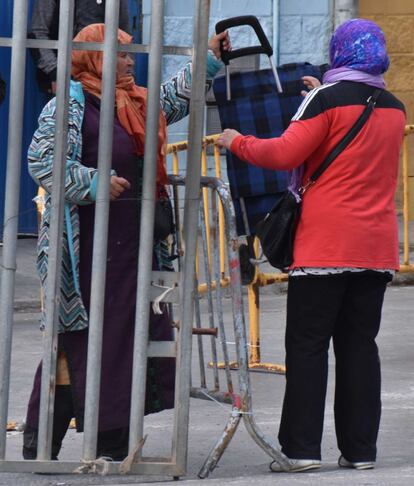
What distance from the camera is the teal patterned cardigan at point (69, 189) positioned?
186 inches

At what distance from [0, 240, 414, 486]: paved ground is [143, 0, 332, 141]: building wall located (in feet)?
11.3

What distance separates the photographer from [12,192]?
457cm

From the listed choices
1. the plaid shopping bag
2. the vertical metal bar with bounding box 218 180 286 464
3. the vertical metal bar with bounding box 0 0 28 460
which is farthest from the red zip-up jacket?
the plaid shopping bag

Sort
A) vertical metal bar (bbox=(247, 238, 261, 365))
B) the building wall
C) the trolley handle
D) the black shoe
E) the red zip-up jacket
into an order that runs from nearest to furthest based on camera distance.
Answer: the red zip-up jacket < the black shoe < the trolley handle < vertical metal bar (bbox=(247, 238, 261, 365)) < the building wall

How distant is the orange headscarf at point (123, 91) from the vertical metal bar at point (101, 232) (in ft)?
0.85

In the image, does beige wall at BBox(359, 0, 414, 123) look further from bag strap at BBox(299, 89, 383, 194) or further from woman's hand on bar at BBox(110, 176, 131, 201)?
woman's hand on bar at BBox(110, 176, 131, 201)

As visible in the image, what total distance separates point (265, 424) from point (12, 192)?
79.6 inches

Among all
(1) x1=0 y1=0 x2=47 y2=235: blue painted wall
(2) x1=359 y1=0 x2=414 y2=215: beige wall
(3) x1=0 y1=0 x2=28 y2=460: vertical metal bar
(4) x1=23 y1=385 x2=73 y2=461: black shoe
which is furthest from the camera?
(2) x1=359 y1=0 x2=414 y2=215: beige wall

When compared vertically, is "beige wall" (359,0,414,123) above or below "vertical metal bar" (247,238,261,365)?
above

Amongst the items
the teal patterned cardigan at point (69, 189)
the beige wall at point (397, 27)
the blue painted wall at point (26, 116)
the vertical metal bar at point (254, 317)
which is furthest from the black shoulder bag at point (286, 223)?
the beige wall at point (397, 27)

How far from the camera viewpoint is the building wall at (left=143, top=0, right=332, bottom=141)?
39.2 feet

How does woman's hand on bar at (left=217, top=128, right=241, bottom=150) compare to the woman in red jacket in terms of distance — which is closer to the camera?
the woman in red jacket

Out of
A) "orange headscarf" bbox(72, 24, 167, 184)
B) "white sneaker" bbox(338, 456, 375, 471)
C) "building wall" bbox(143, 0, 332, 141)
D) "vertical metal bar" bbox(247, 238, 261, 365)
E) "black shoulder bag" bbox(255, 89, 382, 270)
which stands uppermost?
"building wall" bbox(143, 0, 332, 141)

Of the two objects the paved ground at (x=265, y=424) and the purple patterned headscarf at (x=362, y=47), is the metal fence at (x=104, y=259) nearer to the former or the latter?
the paved ground at (x=265, y=424)
